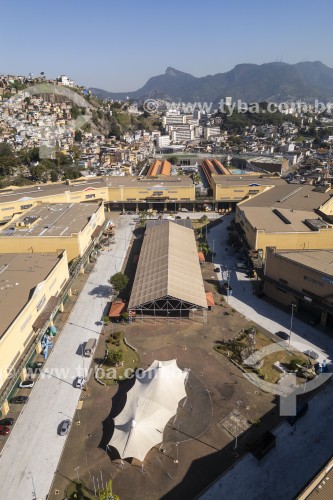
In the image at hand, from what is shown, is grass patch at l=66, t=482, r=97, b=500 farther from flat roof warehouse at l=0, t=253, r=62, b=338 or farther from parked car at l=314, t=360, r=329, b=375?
parked car at l=314, t=360, r=329, b=375

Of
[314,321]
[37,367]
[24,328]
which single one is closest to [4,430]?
[37,367]

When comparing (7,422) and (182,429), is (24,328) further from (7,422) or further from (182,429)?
(182,429)

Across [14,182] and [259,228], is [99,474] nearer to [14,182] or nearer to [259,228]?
[259,228]

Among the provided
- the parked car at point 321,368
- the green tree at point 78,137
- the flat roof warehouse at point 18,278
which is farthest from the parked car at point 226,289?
the green tree at point 78,137

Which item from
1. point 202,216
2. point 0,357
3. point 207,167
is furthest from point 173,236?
point 207,167

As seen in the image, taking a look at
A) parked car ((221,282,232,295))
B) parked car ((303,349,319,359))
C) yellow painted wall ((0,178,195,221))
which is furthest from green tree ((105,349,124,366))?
yellow painted wall ((0,178,195,221))
